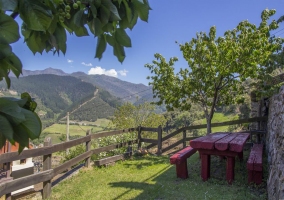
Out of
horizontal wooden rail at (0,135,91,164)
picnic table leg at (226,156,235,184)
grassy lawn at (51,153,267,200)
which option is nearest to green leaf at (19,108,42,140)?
horizontal wooden rail at (0,135,91,164)

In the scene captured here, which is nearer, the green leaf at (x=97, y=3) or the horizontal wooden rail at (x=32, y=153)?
the green leaf at (x=97, y=3)

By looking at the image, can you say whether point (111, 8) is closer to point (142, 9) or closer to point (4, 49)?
point (142, 9)

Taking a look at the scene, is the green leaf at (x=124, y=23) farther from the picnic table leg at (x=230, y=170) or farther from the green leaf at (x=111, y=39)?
the picnic table leg at (x=230, y=170)

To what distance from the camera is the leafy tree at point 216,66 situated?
19.2 feet

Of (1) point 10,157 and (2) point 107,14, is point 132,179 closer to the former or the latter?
(1) point 10,157

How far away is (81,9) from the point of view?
658 mm

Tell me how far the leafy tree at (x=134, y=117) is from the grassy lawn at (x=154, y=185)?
11.8 meters

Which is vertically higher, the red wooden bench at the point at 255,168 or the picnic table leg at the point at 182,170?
the red wooden bench at the point at 255,168

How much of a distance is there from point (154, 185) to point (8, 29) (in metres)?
4.26

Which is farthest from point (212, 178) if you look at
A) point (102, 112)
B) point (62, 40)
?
point (102, 112)

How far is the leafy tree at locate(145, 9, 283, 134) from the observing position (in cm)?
586

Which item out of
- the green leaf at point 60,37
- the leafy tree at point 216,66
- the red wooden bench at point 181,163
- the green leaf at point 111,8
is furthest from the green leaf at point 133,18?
the leafy tree at point 216,66

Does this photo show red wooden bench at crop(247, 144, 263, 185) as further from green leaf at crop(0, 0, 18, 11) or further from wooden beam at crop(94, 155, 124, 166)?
green leaf at crop(0, 0, 18, 11)

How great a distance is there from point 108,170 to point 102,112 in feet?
266
